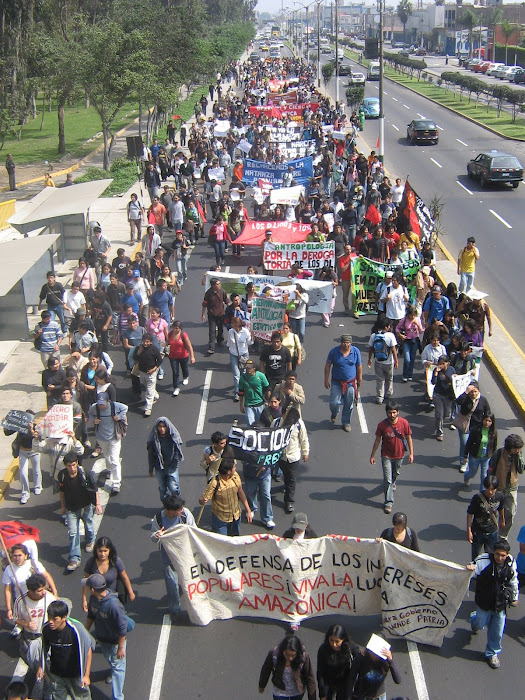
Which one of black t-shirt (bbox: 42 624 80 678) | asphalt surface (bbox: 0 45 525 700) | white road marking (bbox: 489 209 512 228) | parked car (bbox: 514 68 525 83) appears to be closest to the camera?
black t-shirt (bbox: 42 624 80 678)

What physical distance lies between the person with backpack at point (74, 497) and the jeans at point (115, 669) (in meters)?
2.03

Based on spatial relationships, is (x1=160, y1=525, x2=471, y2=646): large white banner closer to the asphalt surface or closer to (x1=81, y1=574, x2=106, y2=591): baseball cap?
the asphalt surface

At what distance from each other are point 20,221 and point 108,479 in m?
10.4

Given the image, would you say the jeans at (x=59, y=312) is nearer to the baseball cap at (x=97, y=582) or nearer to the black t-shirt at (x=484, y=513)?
the baseball cap at (x=97, y=582)

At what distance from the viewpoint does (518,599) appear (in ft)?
28.5

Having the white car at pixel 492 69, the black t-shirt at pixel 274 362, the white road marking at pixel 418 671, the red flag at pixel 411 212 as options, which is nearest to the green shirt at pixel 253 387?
the black t-shirt at pixel 274 362

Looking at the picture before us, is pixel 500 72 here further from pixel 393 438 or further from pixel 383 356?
pixel 393 438

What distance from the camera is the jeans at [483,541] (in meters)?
8.91

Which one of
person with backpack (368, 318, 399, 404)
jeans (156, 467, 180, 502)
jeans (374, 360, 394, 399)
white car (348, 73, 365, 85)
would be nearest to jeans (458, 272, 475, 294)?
person with backpack (368, 318, 399, 404)

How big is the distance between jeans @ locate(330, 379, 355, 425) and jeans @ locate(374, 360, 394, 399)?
961 millimetres

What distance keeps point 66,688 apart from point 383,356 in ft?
24.6

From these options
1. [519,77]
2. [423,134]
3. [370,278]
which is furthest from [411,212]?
[519,77]

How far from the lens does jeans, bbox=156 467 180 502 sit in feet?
33.3

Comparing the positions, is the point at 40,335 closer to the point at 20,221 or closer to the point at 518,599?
the point at 20,221
